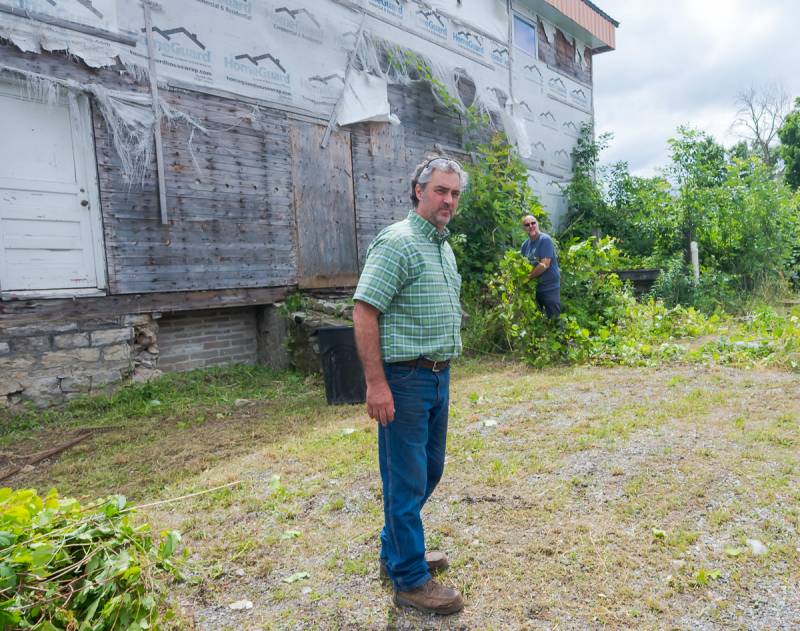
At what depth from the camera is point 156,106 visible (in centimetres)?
681

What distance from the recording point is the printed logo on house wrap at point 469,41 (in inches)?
460

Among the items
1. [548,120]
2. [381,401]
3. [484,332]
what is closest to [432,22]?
[548,120]

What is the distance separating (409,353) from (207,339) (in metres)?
6.07

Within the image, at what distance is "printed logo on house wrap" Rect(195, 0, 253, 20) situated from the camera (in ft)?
24.3

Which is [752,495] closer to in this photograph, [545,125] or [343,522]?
[343,522]

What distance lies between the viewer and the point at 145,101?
6.73 metres

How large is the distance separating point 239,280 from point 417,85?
553cm

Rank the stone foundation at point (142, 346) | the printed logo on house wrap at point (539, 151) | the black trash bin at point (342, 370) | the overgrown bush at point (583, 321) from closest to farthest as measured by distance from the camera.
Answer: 1. the stone foundation at point (142, 346)
2. the black trash bin at point (342, 370)
3. the overgrown bush at point (583, 321)
4. the printed logo on house wrap at point (539, 151)

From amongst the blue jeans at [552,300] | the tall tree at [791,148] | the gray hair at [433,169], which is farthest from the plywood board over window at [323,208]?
the tall tree at [791,148]

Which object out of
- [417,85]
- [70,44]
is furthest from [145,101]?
[417,85]

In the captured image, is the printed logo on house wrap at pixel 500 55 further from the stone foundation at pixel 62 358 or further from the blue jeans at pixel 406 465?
the blue jeans at pixel 406 465

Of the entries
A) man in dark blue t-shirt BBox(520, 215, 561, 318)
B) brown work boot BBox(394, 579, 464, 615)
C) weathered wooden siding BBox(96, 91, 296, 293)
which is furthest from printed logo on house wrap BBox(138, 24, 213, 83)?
brown work boot BBox(394, 579, 464, 615)

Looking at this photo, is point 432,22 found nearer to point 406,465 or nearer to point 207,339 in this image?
point 207,339

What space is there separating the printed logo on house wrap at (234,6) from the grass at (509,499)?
5.27 meters
